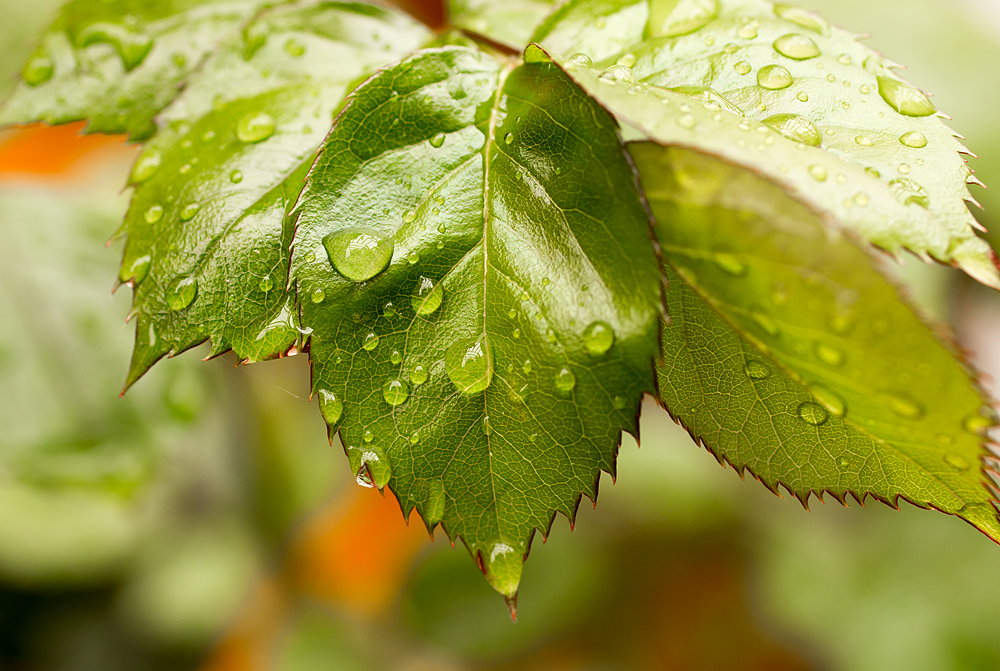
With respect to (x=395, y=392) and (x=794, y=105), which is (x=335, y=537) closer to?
(x=395, y=392)

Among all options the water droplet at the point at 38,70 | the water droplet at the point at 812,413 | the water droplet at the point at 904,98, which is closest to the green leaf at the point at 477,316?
the water droplet at the point at 812,413

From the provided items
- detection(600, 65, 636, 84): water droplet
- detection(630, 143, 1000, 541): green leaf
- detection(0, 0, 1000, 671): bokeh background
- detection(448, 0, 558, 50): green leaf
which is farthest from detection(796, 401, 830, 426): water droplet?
detection(0, 0, 1000, 671): bokeh background

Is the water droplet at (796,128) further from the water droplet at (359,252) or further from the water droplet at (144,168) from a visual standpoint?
the water droplet at (144,168)

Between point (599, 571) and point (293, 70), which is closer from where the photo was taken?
point (293, 70)

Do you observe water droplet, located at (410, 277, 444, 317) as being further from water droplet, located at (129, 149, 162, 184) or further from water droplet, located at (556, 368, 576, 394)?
water droplet, located at (129, 149, 162, 184)

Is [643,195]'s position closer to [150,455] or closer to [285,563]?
[150,455]

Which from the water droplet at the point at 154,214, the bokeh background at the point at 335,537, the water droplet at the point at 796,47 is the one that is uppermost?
the water droplet at the point at 796,47

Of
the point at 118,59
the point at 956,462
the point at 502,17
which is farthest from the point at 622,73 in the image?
the point at 118,59

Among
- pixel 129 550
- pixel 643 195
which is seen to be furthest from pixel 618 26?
pixel 129 550

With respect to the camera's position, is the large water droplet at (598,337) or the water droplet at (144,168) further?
the water droplet at (144,168)
